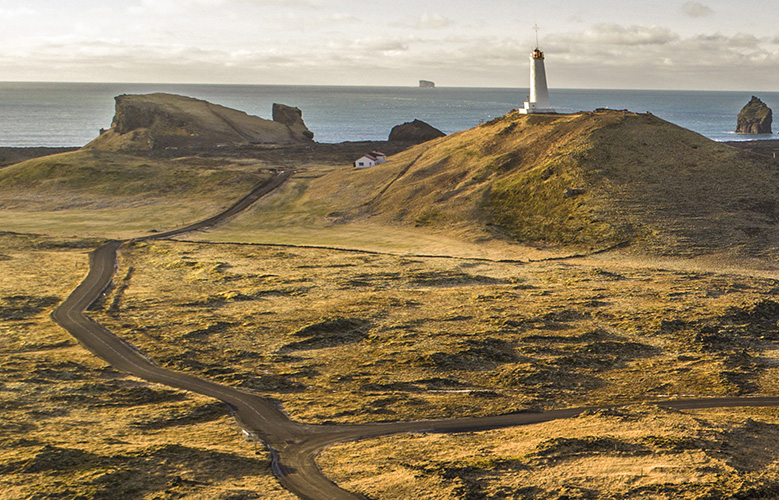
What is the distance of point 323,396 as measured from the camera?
145ft

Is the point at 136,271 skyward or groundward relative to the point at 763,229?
groundward

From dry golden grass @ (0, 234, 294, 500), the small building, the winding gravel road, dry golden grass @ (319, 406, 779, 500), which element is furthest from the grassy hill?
dry golden grass @ (0, 234, 294, 500)

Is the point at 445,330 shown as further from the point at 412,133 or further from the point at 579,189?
the point at 412,133

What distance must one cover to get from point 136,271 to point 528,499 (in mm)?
55260

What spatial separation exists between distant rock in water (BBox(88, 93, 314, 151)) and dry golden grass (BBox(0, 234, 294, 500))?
121 m

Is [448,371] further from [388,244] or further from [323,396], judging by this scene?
[388,244]

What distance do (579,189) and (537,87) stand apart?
32.5m

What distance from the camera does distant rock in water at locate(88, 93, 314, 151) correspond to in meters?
173

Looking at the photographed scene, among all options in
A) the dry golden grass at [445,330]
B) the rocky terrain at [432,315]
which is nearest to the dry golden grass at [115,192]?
the rocky terrain at [432,315]

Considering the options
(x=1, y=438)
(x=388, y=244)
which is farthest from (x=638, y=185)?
(x=1, y=438)

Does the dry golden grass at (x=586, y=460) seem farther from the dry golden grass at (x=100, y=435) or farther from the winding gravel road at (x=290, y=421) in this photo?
the dry golden grass at (x=100, y=435)

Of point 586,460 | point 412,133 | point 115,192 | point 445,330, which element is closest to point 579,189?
point 445,330

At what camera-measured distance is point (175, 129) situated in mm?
181000

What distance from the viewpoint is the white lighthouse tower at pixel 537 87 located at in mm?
113625
